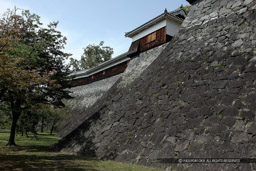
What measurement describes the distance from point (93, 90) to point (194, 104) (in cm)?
1698

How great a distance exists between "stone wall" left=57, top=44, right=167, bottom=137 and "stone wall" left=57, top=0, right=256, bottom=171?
238cm

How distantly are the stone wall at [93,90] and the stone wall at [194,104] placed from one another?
238 centimetres

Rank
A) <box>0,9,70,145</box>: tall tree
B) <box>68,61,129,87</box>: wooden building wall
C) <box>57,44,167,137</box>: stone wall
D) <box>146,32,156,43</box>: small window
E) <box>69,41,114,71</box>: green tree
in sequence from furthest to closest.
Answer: <box>69,41,114,71</box>: green tree < <box>68,61,129,87</box>: wooden building wall < <box>57,44,167,137</box>: stone wall < <box>146,32,156,43</box>: small window < <box>0,9,70,145</box>: tall tree

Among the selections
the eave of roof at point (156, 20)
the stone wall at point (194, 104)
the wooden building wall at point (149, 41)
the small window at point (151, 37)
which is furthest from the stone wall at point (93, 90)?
the stone wall at point (194, 104)

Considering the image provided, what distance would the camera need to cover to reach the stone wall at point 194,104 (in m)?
5.27

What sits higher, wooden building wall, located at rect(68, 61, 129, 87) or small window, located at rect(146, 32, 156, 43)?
small window, located at rect(146, 32, 156, 43)

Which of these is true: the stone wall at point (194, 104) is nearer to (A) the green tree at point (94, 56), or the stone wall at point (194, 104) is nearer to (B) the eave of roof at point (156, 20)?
(B) the eave of roof at point (156, 20)

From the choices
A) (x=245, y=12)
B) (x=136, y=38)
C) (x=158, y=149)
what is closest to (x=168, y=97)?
(x=158, y=149)

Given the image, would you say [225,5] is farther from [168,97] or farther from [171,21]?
[168,97]

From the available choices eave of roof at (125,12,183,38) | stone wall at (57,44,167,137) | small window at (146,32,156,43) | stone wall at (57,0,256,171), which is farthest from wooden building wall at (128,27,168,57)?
stone wall at (57,0,256,171)

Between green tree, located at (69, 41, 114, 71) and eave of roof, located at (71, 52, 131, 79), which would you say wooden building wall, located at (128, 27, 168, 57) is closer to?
eave of roof, located at (71, 52, 131, 79)

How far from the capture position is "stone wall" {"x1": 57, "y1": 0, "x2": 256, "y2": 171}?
5270 mm

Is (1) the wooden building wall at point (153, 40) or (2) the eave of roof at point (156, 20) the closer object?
(2) the eave of roof at point (156, 20)

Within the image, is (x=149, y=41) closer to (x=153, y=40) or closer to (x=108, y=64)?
(x=153, y=40)
